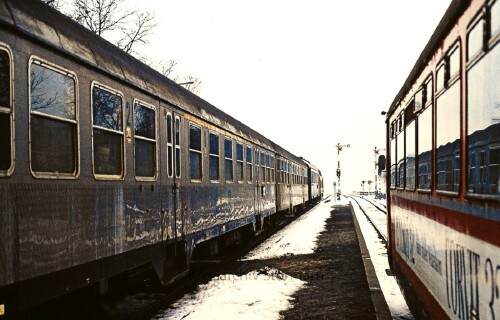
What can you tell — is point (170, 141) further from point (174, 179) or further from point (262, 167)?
point (262, 167)

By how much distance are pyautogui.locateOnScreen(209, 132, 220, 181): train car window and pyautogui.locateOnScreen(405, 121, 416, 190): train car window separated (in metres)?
4.71

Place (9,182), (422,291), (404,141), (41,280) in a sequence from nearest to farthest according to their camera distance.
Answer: (9,182)
(41,280)
(422,291)
(404,141)

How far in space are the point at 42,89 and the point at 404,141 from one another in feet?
14.4

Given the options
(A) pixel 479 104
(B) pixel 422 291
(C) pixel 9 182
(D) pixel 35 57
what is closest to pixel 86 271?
(C) pixel 9 182

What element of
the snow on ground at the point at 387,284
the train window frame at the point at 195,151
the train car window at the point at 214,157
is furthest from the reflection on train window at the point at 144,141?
the snow on ground at the point at 387,284

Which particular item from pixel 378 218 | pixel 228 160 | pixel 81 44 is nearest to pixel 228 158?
pixel 228 160

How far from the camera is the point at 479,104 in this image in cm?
329

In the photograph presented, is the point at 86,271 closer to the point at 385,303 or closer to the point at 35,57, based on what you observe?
the point at 35,57

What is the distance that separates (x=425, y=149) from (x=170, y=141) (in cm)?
414

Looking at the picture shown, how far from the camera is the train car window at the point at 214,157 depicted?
1107 cm

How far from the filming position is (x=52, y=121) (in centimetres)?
502

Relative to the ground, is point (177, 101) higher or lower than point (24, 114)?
higher

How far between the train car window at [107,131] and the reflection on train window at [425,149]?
308 centimetres

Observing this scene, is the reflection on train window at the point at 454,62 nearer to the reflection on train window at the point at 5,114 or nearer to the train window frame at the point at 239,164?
the reflection on train window at the point at 5,114
